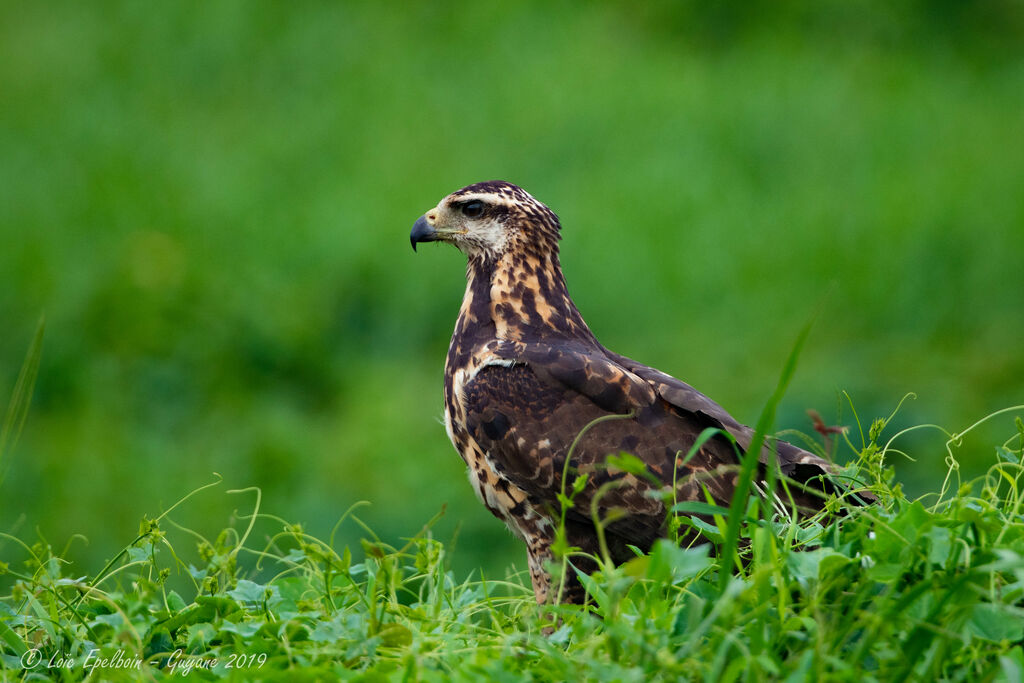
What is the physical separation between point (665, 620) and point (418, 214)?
7163 millimetres

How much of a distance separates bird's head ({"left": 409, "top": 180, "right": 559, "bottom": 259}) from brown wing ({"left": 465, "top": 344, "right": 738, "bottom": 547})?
1.77 feet

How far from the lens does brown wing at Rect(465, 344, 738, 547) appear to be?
3656 mm

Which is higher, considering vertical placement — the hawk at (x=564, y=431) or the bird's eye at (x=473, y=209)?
the bird's eye at (x=473, y=209)

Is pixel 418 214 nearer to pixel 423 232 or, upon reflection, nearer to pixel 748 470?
pixel 423 232

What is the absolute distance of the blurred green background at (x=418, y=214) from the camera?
26.5 feet

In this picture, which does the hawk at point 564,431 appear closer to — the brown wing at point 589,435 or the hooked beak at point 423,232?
the brown wing at point 589,435

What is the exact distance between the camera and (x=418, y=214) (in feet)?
31.0

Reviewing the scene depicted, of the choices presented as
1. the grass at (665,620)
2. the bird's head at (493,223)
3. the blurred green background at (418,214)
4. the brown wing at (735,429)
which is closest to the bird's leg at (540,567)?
the grass at (665,620)

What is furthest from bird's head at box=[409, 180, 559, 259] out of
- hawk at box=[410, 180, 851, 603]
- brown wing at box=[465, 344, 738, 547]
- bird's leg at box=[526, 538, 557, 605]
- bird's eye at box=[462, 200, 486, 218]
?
bird's leg at box=[526, 538, 557, 605]

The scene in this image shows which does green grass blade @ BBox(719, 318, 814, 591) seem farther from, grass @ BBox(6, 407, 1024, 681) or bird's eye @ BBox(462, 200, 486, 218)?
bird's eye @ BBox(462, 200, 486, 218)

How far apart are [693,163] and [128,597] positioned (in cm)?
808

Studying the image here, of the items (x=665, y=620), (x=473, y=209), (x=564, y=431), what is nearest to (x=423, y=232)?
(x=473, y=209)

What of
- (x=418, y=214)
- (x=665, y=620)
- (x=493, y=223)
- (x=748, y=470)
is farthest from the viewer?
(x=418, y=214)

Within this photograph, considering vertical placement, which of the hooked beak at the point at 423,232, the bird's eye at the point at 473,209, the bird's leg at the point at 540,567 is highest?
the bird's eye at the point at 473,209
